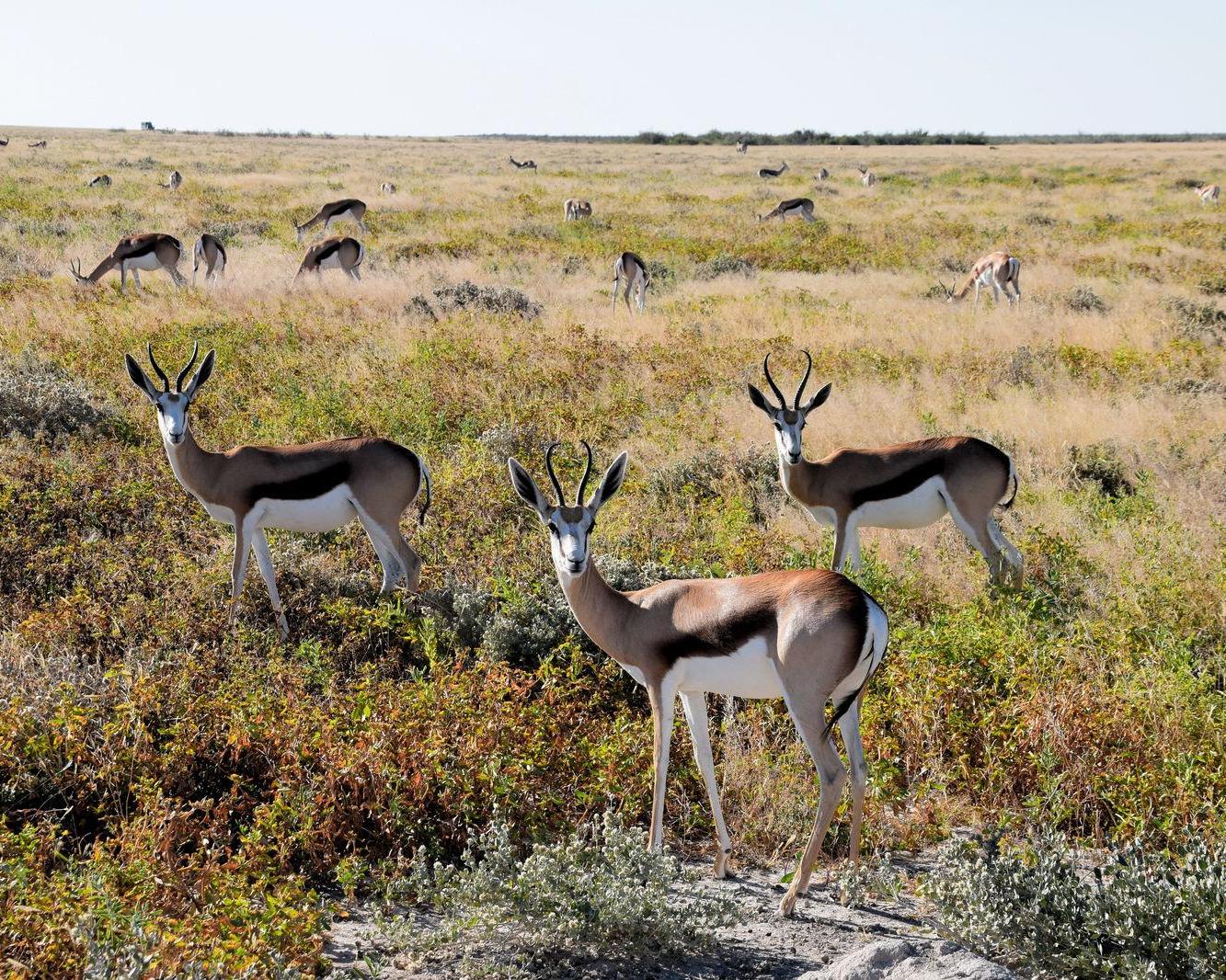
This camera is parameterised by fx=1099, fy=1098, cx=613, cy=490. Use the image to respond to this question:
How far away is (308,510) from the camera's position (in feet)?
26.6

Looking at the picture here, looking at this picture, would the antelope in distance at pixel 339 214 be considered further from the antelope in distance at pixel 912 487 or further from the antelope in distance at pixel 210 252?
the antelope in distance at pixel 912 487

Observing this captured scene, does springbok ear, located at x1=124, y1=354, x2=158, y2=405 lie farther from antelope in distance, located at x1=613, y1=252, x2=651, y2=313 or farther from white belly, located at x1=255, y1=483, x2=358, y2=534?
antelope in distance, located at x1=613, y1=252, x2=651, y2=313

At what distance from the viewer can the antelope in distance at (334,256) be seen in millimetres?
21328

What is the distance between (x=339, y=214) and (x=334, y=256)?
28.6 feet

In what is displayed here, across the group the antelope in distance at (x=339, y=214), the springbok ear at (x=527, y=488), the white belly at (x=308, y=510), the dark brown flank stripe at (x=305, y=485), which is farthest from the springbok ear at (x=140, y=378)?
the antelope in distance at (x=339, y=214)

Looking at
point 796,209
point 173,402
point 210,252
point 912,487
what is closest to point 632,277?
point 210,252

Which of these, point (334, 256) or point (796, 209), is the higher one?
point (796, 209)

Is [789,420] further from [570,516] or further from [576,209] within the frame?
[576,209]

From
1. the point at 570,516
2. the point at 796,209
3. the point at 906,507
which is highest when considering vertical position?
the point at 796,209

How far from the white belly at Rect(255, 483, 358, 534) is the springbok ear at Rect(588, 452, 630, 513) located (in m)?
3.41

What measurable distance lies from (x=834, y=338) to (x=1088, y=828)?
1136cm

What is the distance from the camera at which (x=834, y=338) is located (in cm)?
1598

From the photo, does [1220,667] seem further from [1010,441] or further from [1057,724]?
[1010,441]

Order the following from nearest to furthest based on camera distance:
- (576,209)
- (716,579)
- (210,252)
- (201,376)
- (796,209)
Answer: (716,579) < (201,376) < (210,252) < (576,209) < (796,209)
